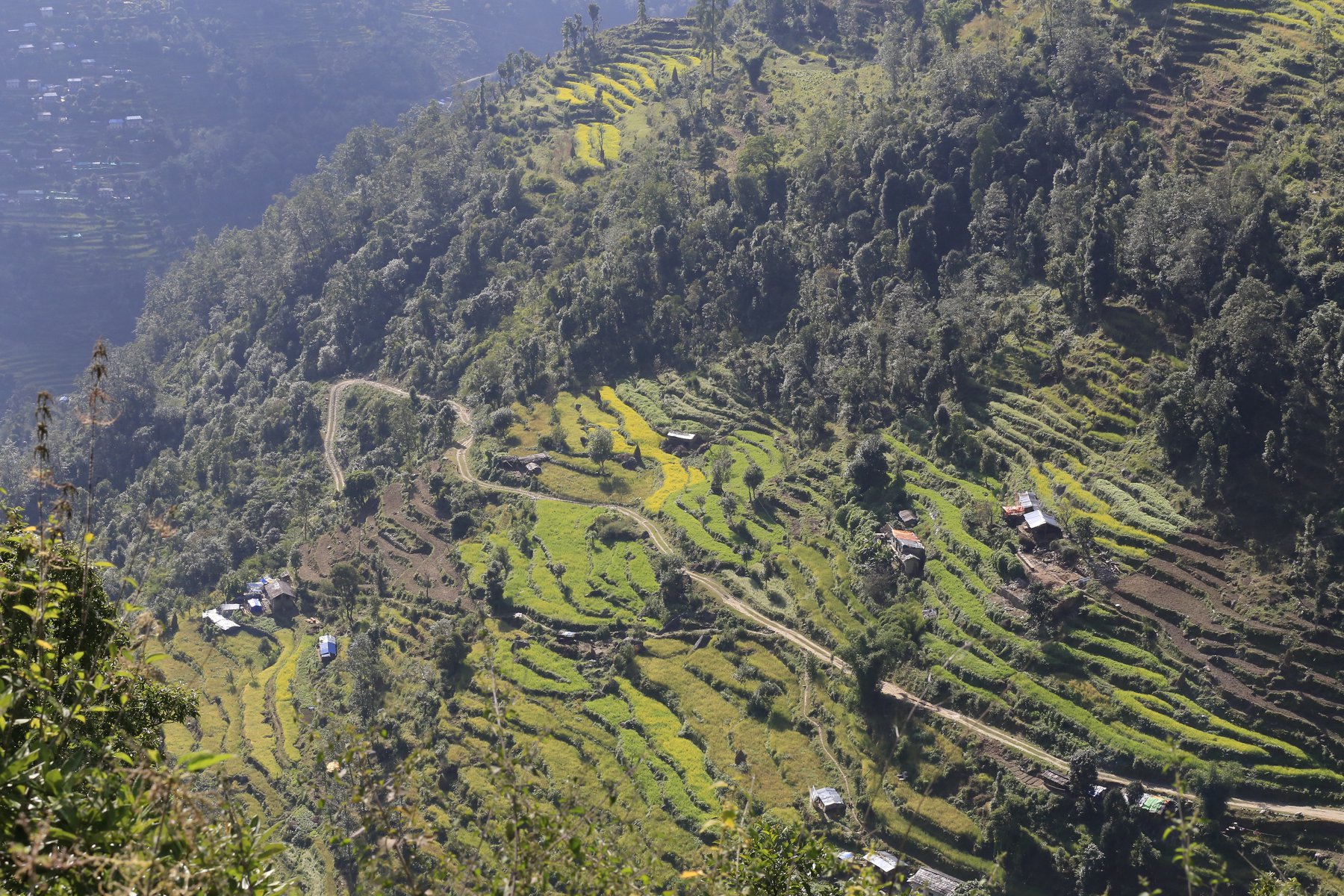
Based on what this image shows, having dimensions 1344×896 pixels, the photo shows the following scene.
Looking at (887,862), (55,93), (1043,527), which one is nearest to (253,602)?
(887,862)

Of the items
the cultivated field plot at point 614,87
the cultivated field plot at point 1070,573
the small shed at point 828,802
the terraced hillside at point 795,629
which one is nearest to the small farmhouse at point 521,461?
the terraced hillside at point 795,629

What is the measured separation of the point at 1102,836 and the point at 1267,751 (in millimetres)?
8325

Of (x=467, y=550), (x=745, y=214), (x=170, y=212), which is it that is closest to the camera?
(x=467, y=550)

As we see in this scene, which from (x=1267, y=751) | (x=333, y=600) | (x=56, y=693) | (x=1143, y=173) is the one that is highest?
(x=56, y=693)

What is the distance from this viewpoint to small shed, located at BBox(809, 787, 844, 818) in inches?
1748

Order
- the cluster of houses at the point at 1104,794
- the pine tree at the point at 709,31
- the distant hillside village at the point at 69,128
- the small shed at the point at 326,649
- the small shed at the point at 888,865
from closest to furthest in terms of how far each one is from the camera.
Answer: the small shed at the point at 888,865
the cluster of houses at the point at 1104,794
the small shed at the point at 326,649
the pine tree at the point at 709,31
the distant hillside village at the point at 69,128

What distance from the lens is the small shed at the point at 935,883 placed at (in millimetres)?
40281

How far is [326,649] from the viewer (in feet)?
216

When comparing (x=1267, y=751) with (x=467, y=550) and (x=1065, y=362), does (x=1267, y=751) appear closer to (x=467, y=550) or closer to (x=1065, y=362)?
(x=1065, y=362)

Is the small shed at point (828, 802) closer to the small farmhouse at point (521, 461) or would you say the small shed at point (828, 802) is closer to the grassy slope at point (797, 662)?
the grassy slope at point (797, 662)

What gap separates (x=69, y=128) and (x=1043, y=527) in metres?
196

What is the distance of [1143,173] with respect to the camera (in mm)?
66188

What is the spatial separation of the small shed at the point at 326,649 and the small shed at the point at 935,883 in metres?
40.4

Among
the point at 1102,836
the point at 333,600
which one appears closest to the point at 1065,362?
the point at 1102,836
